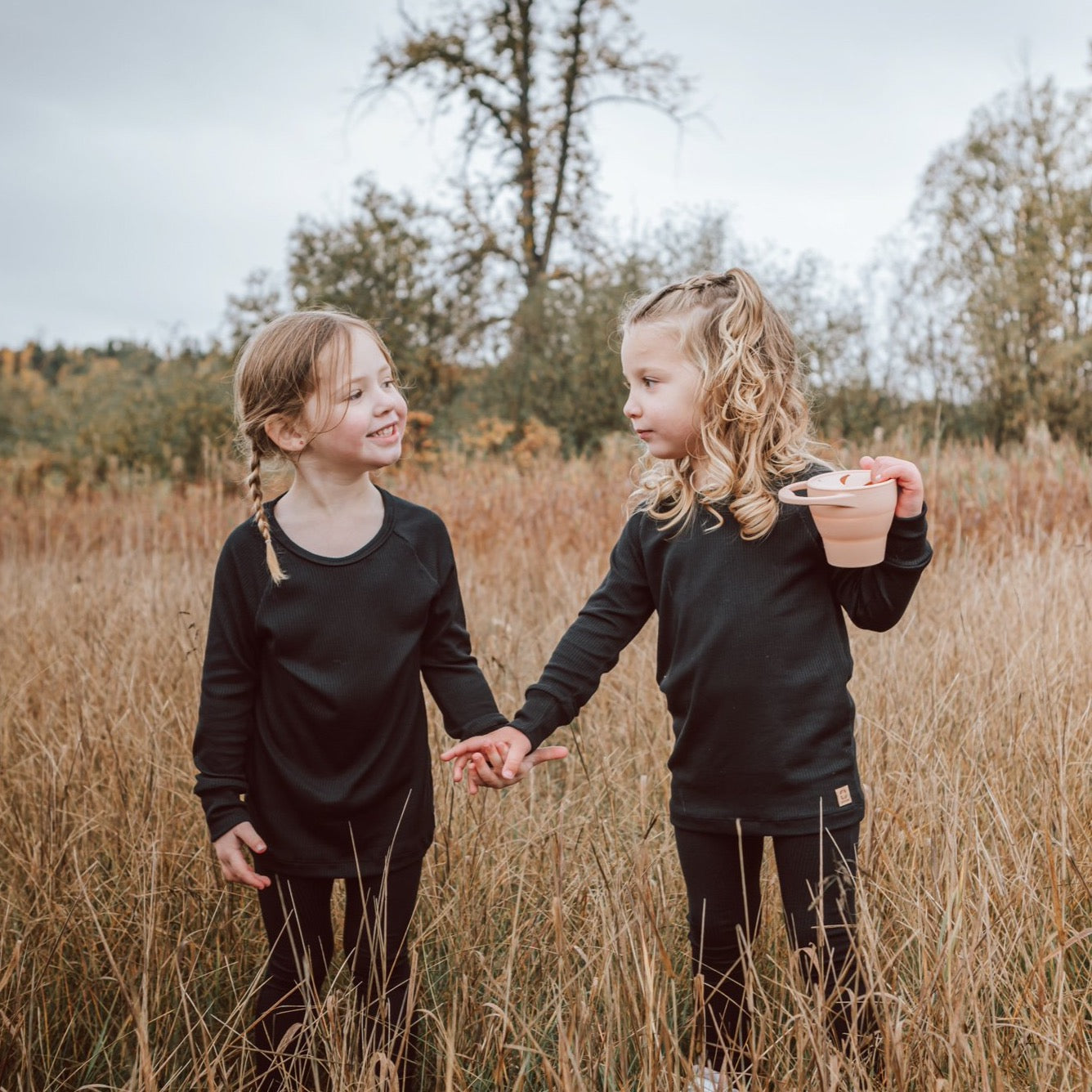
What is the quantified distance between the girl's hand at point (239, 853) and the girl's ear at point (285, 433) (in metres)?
0.69

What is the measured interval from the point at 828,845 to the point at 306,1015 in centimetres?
90

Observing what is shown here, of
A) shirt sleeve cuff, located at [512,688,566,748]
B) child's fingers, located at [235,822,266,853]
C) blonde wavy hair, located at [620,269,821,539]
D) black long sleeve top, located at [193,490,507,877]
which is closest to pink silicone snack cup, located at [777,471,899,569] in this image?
blonde wavy hair, located at [620,269,821,539]

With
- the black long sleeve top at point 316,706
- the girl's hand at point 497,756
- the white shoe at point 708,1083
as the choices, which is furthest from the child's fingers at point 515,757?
the white shoe at point 708,1083

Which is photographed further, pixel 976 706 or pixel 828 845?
pixel 976 706

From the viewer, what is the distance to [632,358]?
6.30 ft

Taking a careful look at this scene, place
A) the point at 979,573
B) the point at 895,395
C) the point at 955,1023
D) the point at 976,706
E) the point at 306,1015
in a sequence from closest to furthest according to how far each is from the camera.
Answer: the point at 955,1023, the point at 306,1015, the point at 976,706, the point at 979,573, the point at 895,395

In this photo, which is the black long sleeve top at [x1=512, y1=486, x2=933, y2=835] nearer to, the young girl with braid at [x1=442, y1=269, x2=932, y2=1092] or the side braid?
the young girl with braid at [x1=442, y1=269, x2=932, y2=1092]

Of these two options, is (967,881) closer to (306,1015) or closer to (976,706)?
(976,706)

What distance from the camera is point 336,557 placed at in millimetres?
1857

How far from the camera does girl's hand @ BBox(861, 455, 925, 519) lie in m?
1.60

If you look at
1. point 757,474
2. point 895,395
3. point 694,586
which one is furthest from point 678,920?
point 895,395

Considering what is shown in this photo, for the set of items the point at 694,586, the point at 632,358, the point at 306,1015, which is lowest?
the point at 306,1015

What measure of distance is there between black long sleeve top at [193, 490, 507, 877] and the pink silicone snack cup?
0.72 m

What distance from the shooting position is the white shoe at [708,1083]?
150cm
